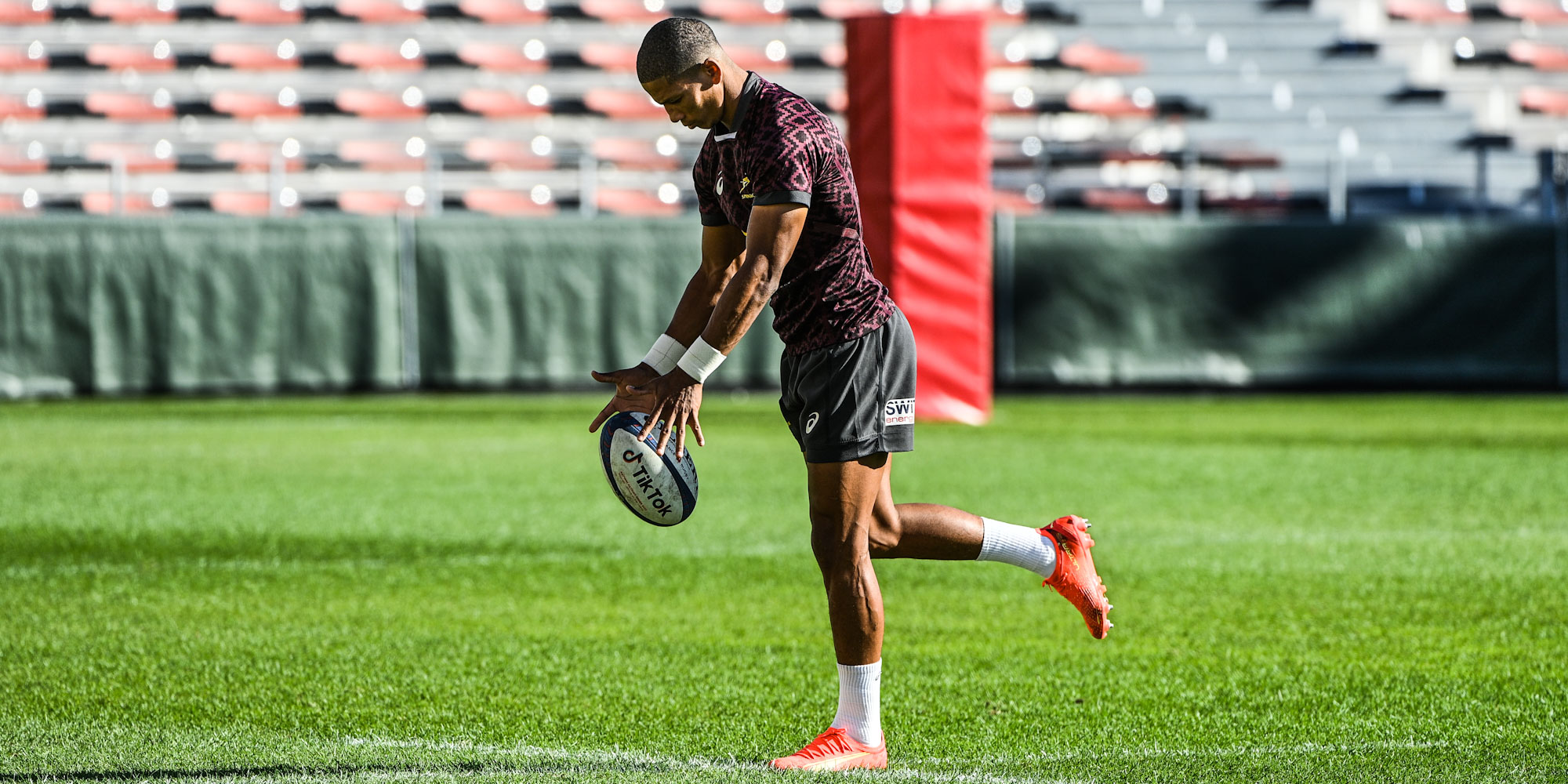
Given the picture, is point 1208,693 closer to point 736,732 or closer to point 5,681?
point 736,732

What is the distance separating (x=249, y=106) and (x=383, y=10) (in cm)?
→ 235

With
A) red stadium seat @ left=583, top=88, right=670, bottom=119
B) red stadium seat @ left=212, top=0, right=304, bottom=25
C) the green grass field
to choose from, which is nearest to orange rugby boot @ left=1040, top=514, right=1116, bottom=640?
the green grass field

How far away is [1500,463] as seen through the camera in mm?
10969

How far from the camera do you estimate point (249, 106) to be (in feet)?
69.7

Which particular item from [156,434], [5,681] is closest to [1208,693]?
[5,681]

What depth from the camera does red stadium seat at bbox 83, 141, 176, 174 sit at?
18984 millimetres

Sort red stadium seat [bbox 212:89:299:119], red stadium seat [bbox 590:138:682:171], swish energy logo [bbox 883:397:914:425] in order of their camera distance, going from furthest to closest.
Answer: red stadium seat [bbox 212:89:299:119] < red stadium seat [bbox 590:138:682:171] < swish energy logo [bbox 883:397:914:425]

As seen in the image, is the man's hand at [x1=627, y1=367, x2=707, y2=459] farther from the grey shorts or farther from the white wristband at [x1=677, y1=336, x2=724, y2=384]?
the grey shorts

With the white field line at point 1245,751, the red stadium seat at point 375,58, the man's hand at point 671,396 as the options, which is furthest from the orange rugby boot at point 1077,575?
the red stadium seat at point 375,58

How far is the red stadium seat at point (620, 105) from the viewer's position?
21.4 meters

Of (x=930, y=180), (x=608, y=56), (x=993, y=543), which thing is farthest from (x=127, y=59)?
(x=993, y=543)

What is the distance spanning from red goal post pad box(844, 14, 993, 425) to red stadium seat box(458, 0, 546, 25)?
1015cm

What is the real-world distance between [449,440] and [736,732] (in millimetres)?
8457

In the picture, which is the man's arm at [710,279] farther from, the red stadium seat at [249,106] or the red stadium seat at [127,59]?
the red stadium seat at [127,59]
